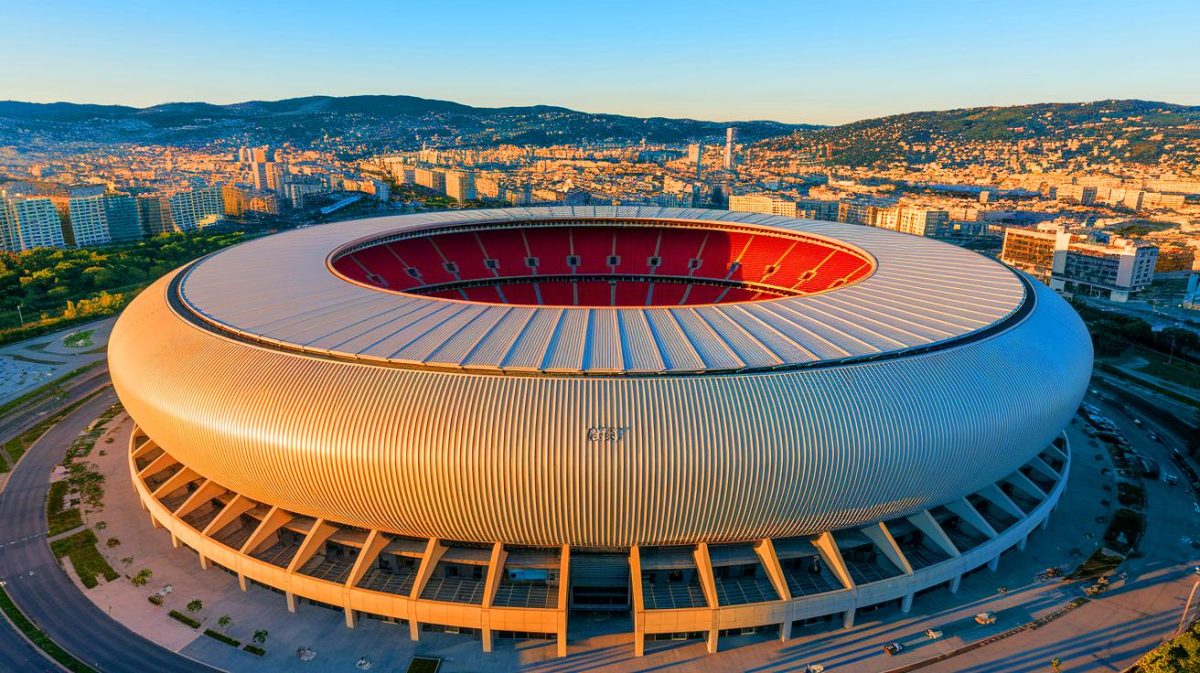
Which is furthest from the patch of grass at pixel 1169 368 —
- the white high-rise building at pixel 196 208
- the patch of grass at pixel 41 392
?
the white high-rise building at pixel 196 208

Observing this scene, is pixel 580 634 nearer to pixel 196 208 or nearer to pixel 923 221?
pixel 923 221

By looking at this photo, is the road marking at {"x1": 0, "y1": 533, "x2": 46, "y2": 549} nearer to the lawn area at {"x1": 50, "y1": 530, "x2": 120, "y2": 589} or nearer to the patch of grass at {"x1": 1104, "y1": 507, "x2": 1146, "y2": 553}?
the lawn area at {"x1": 50, "y1": 530, "x2": 120, "y2": 589}

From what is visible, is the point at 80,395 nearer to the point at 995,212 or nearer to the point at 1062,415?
the point at 1062,415

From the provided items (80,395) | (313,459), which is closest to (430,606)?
(313,459)

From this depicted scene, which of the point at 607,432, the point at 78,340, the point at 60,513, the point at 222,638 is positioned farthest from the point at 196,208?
the point at 607,432

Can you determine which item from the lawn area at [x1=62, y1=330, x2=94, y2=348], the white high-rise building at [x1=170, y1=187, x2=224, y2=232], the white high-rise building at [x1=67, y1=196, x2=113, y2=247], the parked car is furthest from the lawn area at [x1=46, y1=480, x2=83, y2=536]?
the white high-rise building at [x1=170, y1=187, x2=224, y2=232]
